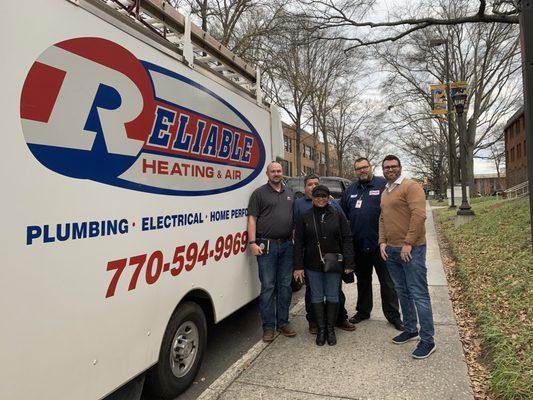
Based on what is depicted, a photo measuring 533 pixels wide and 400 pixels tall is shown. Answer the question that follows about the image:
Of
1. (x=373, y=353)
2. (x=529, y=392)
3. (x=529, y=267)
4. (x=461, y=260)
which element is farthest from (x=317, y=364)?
(x=461, y=260)

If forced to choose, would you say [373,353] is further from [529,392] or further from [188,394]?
[188,394]

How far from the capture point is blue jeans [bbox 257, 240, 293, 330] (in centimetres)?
471

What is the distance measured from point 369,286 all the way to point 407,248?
56.3 inches

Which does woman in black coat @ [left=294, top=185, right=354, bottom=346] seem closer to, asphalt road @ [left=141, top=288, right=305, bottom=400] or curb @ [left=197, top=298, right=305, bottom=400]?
curb @ [left=197, top=298, right=305, bottom=400]

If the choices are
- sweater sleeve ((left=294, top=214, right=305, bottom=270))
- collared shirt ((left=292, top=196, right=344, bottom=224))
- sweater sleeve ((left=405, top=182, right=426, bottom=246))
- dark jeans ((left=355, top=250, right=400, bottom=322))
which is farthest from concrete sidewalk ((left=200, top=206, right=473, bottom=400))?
collared shirt ((left=292, top=196, right=344, bottom=224))

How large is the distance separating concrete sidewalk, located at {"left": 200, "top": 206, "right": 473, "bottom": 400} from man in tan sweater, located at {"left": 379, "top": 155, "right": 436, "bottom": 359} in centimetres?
23

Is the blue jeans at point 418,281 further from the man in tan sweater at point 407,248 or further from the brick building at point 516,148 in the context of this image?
the brick building at point 516,148

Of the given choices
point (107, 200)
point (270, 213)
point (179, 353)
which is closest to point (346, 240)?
point (270, 213)

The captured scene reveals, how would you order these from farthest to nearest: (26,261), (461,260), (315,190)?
(461,260) → (315,190) → (26,261)

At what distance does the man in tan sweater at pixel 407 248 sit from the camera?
4.09 meters

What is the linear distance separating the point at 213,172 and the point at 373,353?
2523mm

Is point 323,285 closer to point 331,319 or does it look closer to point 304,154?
point 331,319

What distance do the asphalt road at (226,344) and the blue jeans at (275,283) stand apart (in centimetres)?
41

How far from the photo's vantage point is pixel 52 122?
2248 millimetres
